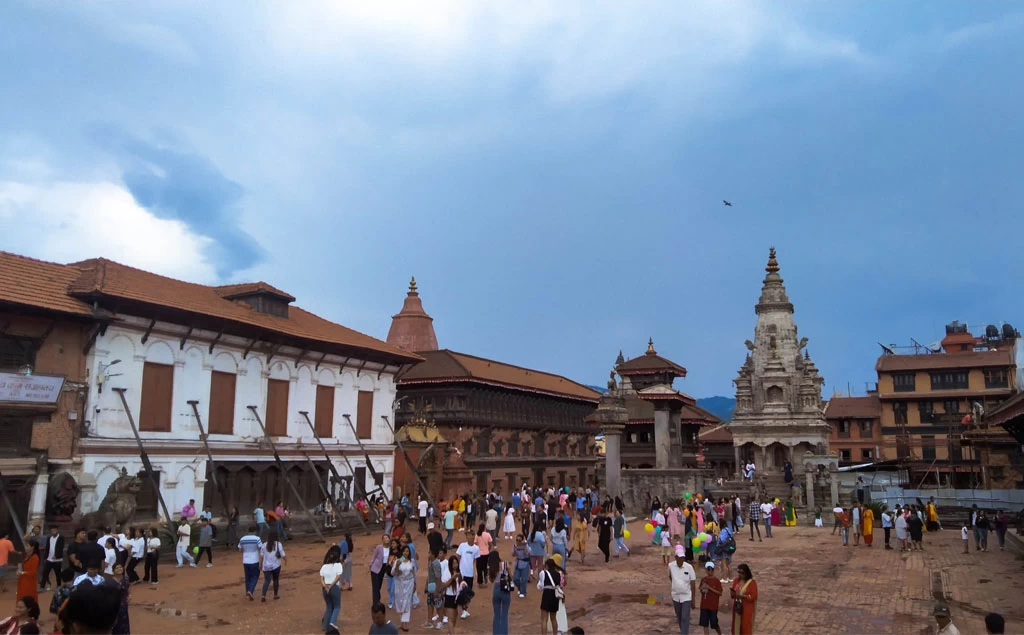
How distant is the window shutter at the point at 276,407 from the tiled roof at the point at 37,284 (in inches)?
315

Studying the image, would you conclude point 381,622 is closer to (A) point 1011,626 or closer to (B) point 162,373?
(A) point 1011,626

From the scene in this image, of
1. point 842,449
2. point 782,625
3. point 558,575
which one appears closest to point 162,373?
point 558,575

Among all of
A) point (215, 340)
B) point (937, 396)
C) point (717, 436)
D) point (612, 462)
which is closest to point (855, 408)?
point (937, 396)

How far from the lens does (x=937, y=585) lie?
59.1 ft

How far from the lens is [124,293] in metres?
22.6

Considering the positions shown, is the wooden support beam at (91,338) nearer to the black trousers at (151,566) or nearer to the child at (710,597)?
the black trousers at (151,566)

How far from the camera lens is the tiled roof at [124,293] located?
21.0m

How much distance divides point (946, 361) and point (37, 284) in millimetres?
64410

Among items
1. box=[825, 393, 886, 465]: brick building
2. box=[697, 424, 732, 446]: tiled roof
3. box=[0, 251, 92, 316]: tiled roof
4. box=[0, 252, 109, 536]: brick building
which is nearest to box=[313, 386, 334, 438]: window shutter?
box=[0, 252, 109, 536]: brick building

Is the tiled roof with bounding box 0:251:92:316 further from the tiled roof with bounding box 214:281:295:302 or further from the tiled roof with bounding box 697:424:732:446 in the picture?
the tiled roof with bounding box 697:424:732:446

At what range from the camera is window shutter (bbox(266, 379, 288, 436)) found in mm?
28672

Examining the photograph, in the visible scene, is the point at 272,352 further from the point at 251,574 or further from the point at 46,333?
the point at 251,574

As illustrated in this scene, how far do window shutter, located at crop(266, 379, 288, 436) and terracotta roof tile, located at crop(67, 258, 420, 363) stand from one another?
2087 millimetres

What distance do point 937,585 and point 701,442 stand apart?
162ft
